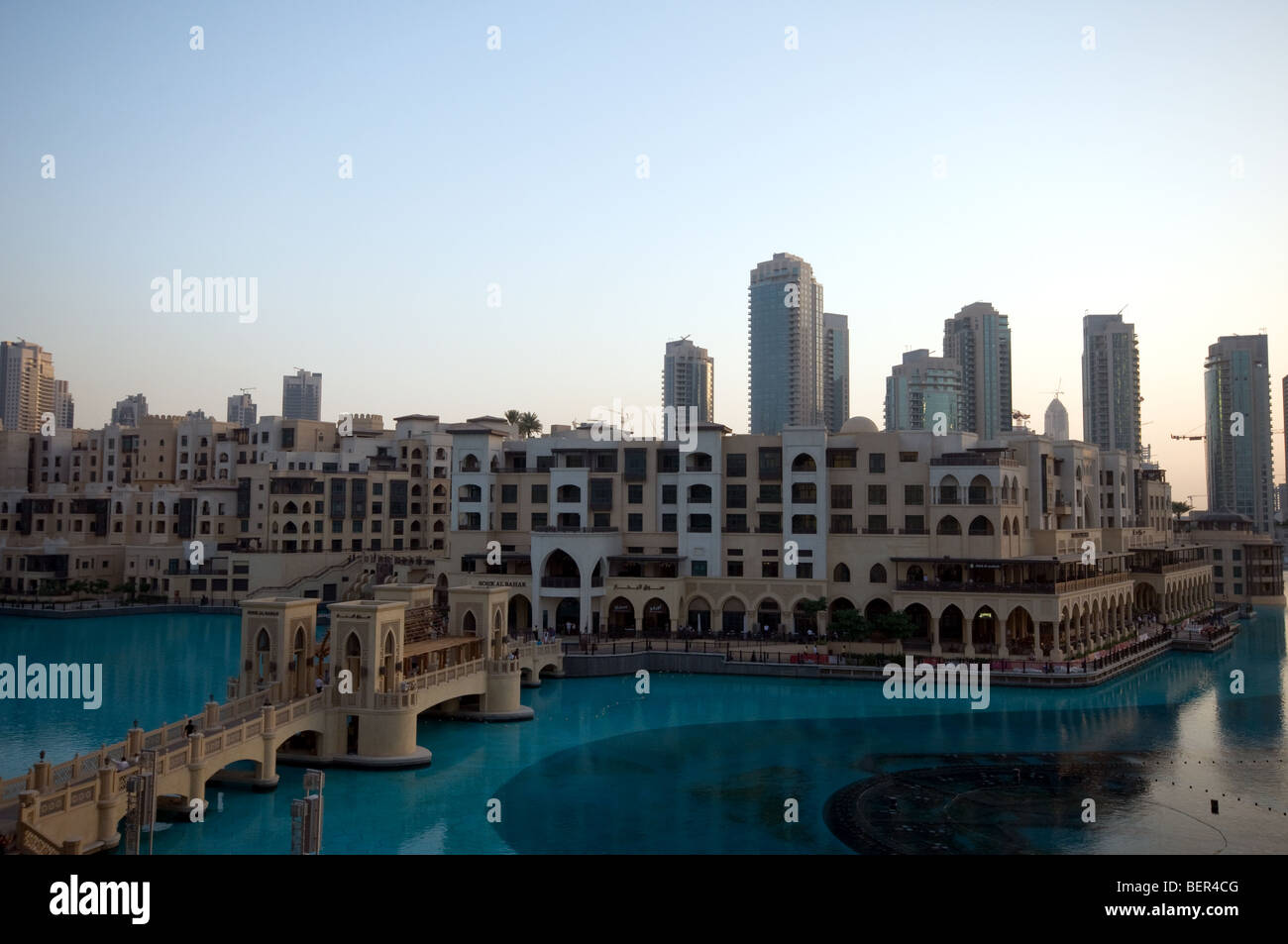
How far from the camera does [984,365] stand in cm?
19362

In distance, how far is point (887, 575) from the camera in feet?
217

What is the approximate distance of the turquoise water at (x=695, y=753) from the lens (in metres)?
28.7

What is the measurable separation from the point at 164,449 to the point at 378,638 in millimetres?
92632

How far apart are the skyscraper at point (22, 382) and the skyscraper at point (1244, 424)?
193620mm

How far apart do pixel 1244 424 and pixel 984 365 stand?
4626 centimetres

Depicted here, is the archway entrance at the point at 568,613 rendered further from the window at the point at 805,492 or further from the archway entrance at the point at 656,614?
the window at the point at 805,492

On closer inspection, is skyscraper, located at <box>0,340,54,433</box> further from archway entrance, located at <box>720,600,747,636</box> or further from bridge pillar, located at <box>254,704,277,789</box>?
bridge pillar, located at <box>254,704,277,789</box>

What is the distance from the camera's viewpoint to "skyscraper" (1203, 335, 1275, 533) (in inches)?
6855

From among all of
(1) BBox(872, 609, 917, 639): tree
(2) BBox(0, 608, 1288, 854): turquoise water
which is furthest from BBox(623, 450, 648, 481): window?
(1) BBox(872, 609, 917, 639): tree

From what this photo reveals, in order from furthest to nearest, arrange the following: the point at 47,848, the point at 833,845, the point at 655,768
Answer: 1. the point at 655,768
2. the point at 833,845
3. the point at 47,848

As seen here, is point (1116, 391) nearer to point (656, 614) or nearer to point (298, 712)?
point (656, 614)
